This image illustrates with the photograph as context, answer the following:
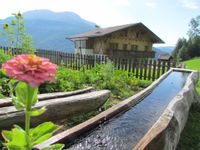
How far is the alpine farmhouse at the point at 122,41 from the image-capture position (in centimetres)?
2998

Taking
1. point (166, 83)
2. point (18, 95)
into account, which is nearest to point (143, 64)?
point (166, 83)

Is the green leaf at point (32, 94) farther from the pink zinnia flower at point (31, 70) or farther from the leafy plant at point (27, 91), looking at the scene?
the pink zinnia flower at point (31, 70)

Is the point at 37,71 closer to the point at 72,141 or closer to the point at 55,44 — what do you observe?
the point at 72,141

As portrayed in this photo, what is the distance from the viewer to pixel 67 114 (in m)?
4.14

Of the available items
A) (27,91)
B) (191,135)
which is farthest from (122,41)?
(27,91)

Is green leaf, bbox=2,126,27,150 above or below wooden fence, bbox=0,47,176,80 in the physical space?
above

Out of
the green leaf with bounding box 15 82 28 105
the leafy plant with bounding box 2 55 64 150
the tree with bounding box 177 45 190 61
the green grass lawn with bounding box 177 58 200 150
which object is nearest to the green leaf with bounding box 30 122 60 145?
the leafy plant with bounding box 2 55 64 150

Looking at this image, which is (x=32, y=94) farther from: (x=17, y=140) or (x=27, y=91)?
(x=17, y=140)

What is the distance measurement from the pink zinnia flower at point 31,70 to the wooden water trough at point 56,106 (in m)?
2.11

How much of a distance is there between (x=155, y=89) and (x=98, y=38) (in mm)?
24642

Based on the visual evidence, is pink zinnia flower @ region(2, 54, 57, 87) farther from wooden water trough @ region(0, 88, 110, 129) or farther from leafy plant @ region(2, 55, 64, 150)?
wooden water trough @ region(0, 88, 110, 129)

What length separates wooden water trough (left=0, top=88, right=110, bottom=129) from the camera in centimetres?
312

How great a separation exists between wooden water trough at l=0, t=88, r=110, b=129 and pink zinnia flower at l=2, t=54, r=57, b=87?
211 cm

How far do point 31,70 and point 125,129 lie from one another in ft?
9.49
